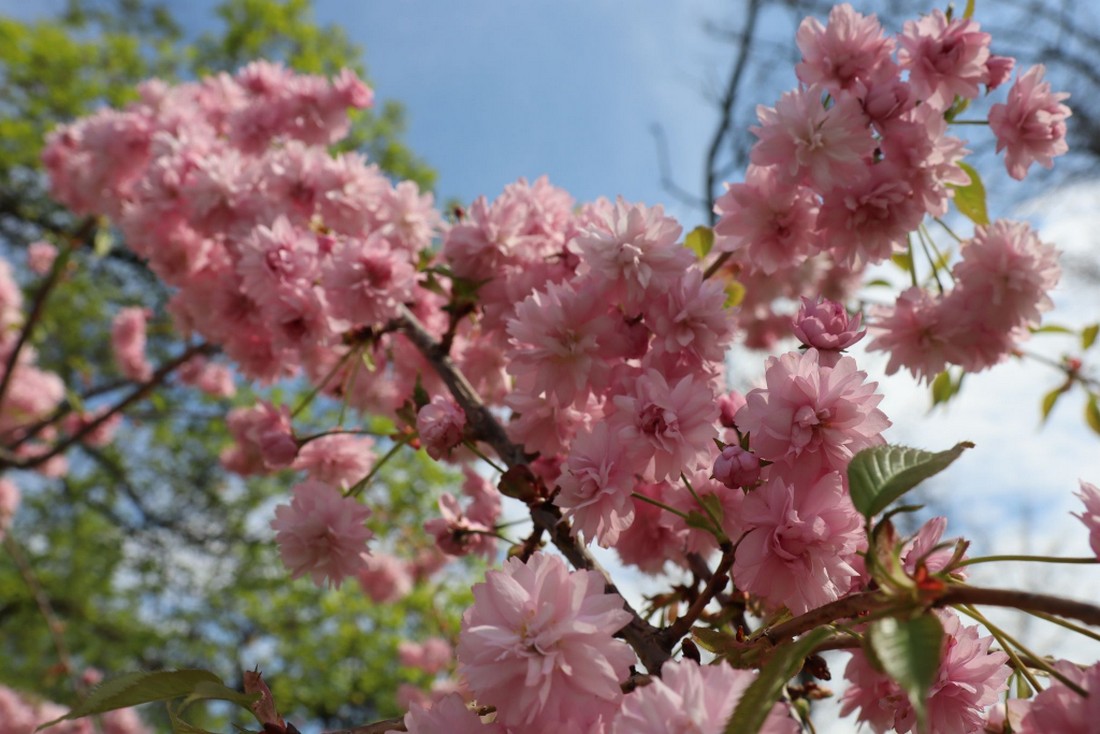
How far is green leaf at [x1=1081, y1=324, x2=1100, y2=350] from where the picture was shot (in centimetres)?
158

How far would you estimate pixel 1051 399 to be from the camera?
5.20 ft

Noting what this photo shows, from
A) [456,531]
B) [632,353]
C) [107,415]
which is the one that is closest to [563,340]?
[632,353]

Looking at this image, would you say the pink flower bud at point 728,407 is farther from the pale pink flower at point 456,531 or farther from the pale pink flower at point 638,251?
the pale pink flower at point 456,531

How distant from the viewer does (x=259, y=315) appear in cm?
138

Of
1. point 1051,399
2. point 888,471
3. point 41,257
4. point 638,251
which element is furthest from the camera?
point 41,257

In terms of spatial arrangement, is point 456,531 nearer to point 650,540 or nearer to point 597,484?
point 650,540

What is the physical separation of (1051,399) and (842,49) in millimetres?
1051

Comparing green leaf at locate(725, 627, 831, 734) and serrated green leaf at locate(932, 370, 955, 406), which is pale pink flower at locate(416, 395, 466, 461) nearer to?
green leaf at locate(725, 627, 831, 734)

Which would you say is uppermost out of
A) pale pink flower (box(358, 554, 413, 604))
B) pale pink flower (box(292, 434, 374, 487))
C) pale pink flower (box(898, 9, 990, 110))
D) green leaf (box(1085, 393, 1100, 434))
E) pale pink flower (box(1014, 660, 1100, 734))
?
pale pink flower (box(358, 554, 413, 604))

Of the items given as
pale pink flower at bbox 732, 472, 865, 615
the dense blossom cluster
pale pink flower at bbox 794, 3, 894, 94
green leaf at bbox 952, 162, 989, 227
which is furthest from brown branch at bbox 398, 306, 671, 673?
green leaf at bbox 952, 162, 989, 227

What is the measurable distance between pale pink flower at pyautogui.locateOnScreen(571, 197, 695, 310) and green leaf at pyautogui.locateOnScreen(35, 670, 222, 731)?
571mm

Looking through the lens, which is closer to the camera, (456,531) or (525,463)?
(525,463)

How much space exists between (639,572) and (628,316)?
1.45 ft

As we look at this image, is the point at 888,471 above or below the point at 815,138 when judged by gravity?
below
